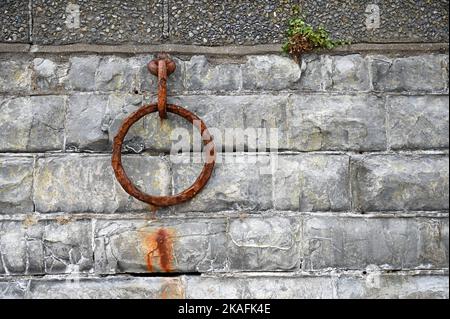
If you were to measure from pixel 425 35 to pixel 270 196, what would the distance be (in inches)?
46.6

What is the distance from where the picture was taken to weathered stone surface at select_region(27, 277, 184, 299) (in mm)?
3037

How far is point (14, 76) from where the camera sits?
314 centimetres

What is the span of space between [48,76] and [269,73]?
1.15 metres

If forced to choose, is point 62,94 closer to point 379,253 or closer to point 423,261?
point 379,253

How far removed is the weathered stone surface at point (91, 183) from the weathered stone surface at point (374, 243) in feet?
2.63

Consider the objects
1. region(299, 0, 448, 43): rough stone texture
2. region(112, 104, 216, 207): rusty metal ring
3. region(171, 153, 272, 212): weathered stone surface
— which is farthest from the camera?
region(299, 0, 448, 43): rough stone texture

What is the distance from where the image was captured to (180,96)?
313 cm

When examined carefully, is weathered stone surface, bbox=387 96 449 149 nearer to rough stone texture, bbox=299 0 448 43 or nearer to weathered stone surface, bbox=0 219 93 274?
rough stone texture, bbox=299 0 448 43

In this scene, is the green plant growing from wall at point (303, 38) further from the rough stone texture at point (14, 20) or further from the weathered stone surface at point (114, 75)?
the rough stone texture at point (14, 20)

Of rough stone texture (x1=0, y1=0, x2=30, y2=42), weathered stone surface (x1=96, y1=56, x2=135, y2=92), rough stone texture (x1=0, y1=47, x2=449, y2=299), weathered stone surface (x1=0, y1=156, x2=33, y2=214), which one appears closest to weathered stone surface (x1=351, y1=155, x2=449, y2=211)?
rough stone texture (x1=0, y1=47, x2=449, y2=299)

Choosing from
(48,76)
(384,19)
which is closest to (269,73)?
(384,19)

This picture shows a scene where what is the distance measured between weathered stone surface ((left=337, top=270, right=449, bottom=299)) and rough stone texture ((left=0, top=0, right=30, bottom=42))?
2084 millimetres

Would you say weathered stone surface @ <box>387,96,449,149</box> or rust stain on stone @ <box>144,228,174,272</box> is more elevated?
weathered stone surface @ <box>387,96,449,149</box>

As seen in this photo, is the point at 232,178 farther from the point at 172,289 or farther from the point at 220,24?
the point at 220,24
